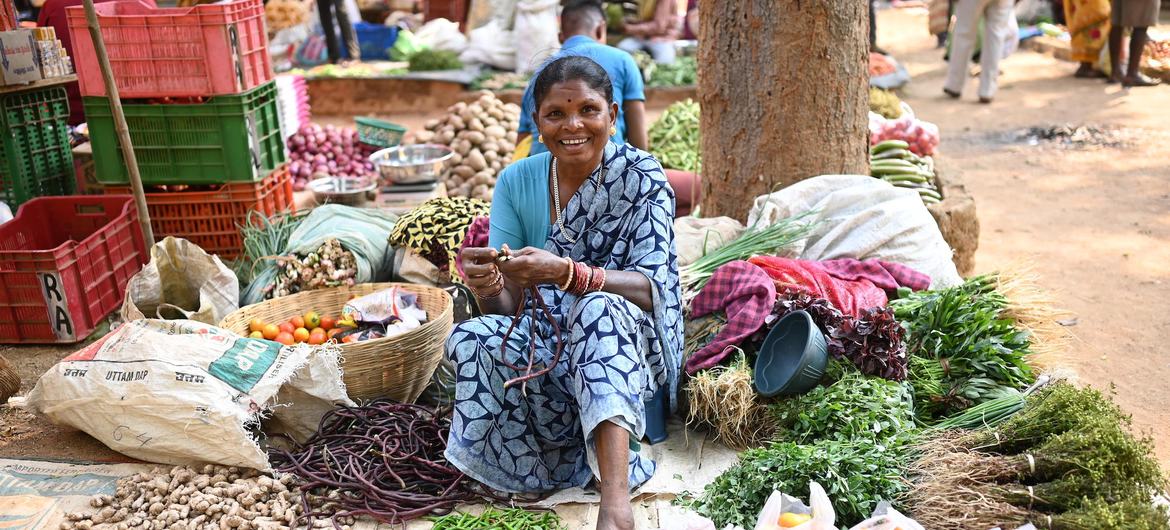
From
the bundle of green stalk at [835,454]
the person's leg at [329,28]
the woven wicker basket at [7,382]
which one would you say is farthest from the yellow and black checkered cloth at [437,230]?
the person's leg at [329,28]

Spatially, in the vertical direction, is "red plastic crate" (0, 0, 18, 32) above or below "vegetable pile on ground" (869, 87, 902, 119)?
above

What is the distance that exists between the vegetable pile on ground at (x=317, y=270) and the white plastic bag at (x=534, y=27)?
6.12 m

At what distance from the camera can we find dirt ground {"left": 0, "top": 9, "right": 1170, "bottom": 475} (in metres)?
3.66

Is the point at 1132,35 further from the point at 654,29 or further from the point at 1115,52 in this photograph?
the point at 654,29

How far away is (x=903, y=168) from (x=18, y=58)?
469 centimetres

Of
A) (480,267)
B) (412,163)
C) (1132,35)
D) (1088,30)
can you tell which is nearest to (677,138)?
(412,163)

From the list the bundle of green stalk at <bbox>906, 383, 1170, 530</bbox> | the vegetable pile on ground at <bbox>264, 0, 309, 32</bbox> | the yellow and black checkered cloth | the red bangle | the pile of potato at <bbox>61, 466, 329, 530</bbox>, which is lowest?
the pile of potato at <bbox>61, 466, 329, 530</bbox>

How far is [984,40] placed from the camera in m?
9.16

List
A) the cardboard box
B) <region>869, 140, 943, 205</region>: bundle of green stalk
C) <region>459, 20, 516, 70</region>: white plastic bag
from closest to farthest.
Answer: the cardboard box
<region>869, 140, 943, 205</region>: bundle of green stalk
<region>459, 20, 516, 70</region>: white plastic bag

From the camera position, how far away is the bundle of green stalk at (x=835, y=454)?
248 cm

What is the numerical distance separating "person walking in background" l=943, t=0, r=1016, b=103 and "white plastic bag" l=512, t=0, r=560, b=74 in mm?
4270

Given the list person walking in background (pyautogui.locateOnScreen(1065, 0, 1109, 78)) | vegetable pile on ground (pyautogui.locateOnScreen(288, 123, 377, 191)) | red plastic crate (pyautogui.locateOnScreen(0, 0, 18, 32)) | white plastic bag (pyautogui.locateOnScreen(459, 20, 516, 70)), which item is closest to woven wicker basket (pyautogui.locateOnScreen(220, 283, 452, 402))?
red plastic crate (pyautogui.locateOnScreen(0, 0, 18, 32))

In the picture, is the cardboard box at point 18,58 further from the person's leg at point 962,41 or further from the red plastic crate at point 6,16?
the person's leg at point 962,41

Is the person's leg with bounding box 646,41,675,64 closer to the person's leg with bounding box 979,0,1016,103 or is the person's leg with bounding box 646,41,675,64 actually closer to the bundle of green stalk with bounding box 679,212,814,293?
A: the person's leg with bounding box 979,0,1016,103
